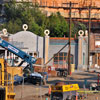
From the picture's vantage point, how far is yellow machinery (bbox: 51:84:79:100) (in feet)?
72.4

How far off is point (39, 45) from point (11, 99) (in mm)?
30317

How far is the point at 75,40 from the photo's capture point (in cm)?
5178

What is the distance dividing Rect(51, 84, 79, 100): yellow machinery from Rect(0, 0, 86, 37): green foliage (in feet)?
140

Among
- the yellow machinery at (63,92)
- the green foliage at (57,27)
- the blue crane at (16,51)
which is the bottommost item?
the yellow machinery at (63,92)

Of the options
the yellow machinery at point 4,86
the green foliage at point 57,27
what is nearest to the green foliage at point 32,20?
the green foliage at point 57,27

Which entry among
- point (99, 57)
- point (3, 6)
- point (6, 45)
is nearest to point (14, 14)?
point (3, 6)

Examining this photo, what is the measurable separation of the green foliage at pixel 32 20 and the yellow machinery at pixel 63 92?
42.6 m

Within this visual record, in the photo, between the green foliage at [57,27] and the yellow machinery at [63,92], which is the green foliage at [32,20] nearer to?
the green foliage at [57,27]

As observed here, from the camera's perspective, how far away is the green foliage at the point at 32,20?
66.4 meters

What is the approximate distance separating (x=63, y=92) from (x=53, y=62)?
94.2 feet

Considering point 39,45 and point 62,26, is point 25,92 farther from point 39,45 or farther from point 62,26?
point 62,26

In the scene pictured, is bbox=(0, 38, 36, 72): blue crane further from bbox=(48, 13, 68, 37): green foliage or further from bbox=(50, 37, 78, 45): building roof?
bbox=(48, 13, 68, 37): green foliage

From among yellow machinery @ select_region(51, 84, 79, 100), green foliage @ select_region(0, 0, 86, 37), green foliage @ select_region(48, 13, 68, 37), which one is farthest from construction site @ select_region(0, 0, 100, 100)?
green foliage @ select_region(48, 13, 68, 37)

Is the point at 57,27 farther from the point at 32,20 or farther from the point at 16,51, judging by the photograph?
the point at 16,51
